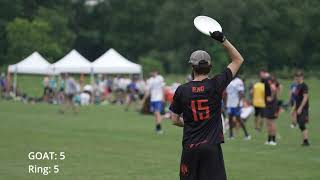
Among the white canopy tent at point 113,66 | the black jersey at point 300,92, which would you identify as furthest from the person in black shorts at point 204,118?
the white canopy tent at point 113,66

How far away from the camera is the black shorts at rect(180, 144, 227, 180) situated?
7.76m

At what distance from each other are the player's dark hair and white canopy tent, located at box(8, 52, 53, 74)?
31052 mm

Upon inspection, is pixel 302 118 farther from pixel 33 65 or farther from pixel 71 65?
pixel 71 65

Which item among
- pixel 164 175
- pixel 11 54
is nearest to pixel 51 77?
pixel 11 54

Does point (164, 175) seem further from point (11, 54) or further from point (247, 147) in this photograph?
point (11, 54)

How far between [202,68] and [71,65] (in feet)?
117

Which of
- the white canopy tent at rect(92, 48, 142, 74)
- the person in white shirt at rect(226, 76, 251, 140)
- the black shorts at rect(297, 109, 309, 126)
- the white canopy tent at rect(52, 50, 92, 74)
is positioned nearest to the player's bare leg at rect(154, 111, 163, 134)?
the person in white shirt at rect(226, 76, 251, 140)

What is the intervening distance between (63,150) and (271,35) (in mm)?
12957

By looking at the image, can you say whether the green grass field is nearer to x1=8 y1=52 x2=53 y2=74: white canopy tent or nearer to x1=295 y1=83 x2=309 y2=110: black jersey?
x1=295 y1=83 x2=309 y2=110: black jersey

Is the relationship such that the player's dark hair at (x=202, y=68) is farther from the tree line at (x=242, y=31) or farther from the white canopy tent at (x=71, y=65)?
the white canopy tent at (x=71, y=65)

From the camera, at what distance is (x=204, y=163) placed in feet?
25.6

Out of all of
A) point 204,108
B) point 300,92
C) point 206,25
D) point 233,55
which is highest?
point 206,25

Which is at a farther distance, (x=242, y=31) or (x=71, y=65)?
(x=71, y=65)

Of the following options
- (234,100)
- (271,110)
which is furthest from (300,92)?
(234,100)
